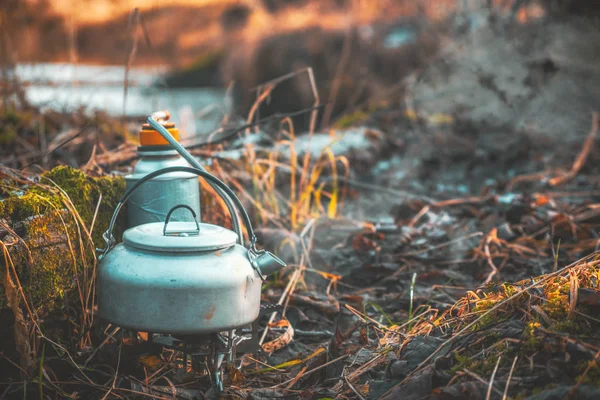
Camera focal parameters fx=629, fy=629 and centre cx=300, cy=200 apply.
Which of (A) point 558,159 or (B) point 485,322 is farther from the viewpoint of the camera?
(A) point 558,159

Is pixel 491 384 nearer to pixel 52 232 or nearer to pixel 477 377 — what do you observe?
pixel 477 377

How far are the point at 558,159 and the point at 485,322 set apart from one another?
4234 mm

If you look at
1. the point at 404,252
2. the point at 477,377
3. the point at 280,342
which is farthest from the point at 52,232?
the point at 404,252

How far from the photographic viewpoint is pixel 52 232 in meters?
2.21

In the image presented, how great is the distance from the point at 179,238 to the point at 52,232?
53 cm

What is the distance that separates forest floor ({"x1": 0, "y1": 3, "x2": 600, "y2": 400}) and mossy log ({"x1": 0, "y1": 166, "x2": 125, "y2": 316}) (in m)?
0.01

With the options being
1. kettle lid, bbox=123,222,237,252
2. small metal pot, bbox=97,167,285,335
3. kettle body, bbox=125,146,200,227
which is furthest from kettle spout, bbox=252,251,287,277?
kettle body, bbox=125,146,200,227

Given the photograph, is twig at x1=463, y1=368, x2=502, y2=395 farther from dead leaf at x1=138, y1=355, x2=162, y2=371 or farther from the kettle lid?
dead leaf at x1=138, y1=355, x2=162, y2=371

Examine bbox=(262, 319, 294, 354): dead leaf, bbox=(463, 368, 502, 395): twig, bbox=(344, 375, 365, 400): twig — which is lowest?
bbox=(262, 319, 294, 354): dead leaf

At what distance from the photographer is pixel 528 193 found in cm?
477

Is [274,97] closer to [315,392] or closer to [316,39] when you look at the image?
[316,39]

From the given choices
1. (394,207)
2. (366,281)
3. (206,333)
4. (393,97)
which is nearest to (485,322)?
(206,333)

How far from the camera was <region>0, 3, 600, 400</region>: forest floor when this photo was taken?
1.96m

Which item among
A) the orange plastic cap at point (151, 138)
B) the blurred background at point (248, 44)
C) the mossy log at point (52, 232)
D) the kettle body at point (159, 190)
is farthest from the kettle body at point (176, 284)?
the blurred background at point (248, 44)
